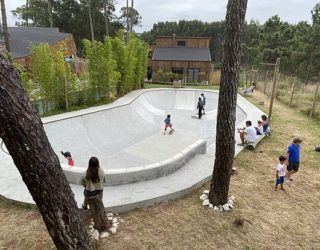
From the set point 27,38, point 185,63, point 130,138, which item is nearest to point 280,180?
point 130,138

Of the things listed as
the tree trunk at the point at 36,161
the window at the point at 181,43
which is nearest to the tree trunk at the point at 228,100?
the tree trunk at the point at 36,161

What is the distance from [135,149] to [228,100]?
4.90 meters

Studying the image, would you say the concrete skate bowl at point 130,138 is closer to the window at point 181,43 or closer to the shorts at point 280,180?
the shorts at point 280,180

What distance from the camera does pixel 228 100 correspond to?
5.12 metres

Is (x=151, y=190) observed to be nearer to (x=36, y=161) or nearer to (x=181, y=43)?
(x=36, y=161)

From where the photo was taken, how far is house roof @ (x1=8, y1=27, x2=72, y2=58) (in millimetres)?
21620

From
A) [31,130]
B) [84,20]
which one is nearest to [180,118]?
[31,130]

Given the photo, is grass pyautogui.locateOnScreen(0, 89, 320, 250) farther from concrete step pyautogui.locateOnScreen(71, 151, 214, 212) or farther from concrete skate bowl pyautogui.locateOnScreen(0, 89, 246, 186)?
concrete skate bowl pyautogui.locateOnScreen(0, 89, 246, 186)

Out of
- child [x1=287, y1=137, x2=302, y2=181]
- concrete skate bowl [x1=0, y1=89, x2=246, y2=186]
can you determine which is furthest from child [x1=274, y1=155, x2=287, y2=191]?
concrete skate bowl [x1=0, y1=89, x2=246, y2=186]

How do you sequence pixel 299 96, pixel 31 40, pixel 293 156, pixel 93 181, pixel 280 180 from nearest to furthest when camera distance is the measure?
pixel 93 181, pixel 280 180, pixel 293 156, pixel 299 96, pixel 31 40

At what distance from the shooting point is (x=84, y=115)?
12.1 meters

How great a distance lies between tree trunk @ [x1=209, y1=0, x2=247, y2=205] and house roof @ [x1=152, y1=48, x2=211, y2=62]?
82.3 ft

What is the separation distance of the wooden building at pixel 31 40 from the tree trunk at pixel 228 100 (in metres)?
18.3

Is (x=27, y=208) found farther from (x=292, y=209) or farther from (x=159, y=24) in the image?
(x=159, y=24)
